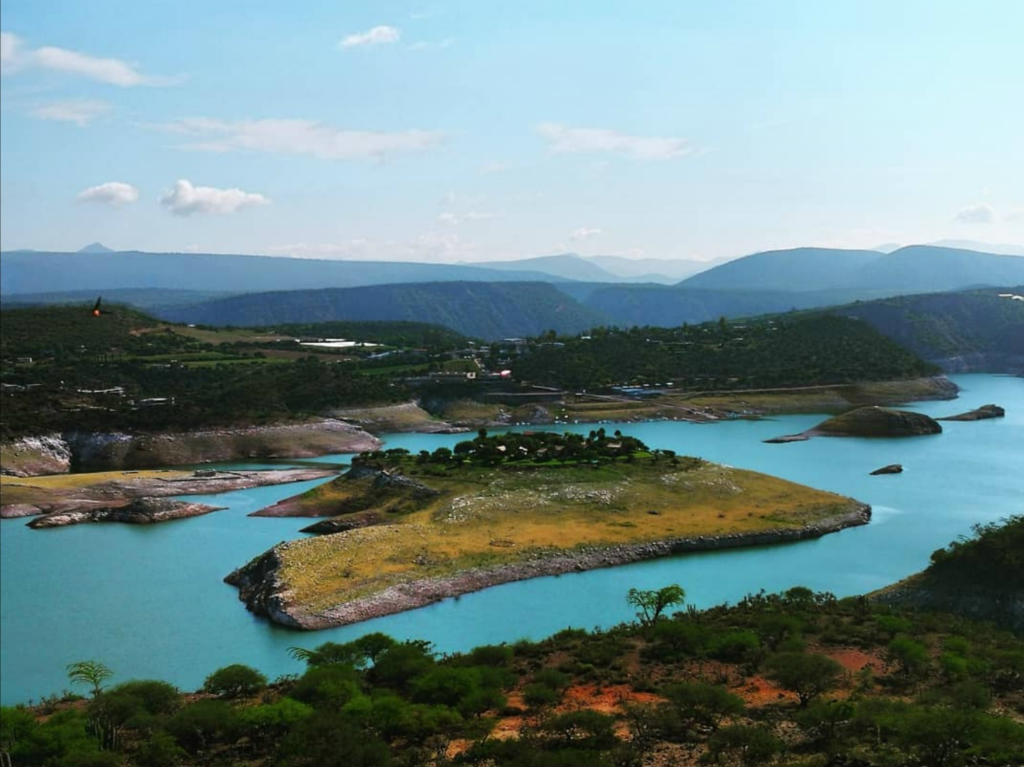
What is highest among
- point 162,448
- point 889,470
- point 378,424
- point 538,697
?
point 538,697

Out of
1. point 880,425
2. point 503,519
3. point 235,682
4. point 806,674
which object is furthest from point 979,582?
point 880,425

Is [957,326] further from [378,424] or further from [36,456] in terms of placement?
[36,456]

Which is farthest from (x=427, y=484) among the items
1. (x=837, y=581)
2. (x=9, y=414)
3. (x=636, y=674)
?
(x=9, y=414)

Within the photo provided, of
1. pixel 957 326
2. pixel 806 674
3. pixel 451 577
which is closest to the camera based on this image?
pixel 806 674

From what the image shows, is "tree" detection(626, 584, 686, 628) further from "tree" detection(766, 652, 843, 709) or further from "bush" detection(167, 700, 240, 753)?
"bush" detection(167, 700, 240, 753)

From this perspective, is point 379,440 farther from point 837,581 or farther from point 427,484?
point 837,581

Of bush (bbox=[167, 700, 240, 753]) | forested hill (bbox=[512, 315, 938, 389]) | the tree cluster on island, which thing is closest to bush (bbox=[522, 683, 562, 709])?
bush (bbox=[167, 700, 240, 753])

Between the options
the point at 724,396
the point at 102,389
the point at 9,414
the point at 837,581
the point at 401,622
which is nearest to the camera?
the point at 401,622
